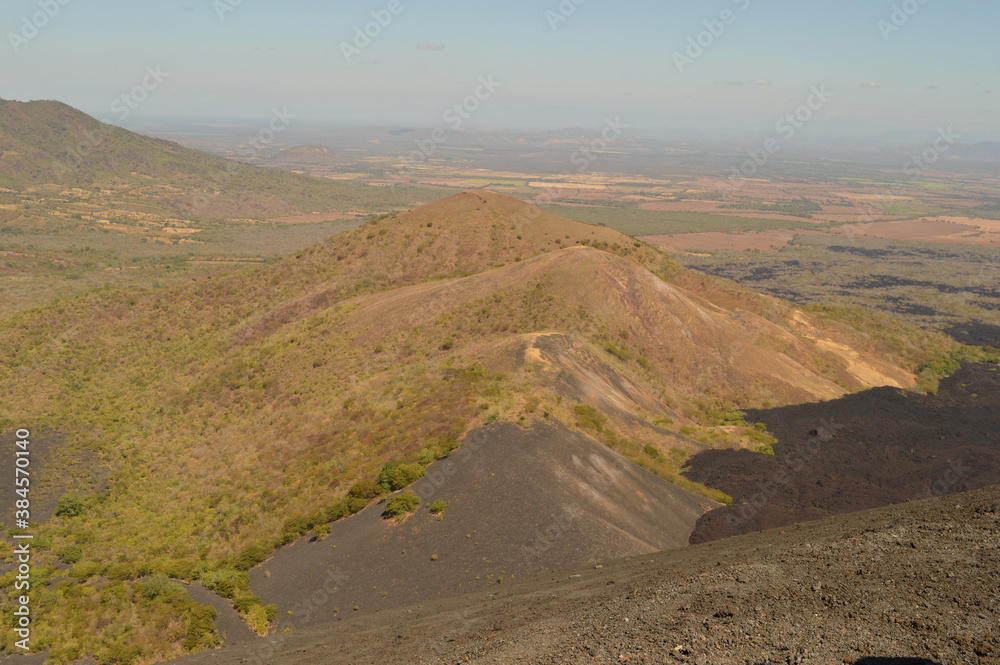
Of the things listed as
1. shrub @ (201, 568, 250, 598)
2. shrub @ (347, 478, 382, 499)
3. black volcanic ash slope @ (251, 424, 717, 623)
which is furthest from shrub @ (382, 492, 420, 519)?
shrub @ (201, 568, 250, 598)

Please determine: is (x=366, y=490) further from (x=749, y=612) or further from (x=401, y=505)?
(x=749, y=612)

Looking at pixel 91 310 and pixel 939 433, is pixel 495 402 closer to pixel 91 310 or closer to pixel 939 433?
pixel 939 433

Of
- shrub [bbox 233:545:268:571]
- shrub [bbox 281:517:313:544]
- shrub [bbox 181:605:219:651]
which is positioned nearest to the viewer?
shrub [bbox 181:605:219:651]

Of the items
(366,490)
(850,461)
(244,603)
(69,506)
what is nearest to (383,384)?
(366,490)

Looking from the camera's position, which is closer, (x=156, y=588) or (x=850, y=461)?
(x=156, y=588)

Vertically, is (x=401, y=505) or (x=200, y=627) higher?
(x=401, y=505)

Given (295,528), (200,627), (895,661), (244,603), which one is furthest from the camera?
(295,528)

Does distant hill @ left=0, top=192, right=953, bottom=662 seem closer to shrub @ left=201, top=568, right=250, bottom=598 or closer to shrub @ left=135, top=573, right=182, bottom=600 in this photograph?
shrub @ left=201, top=568, right=250, bottom=598
